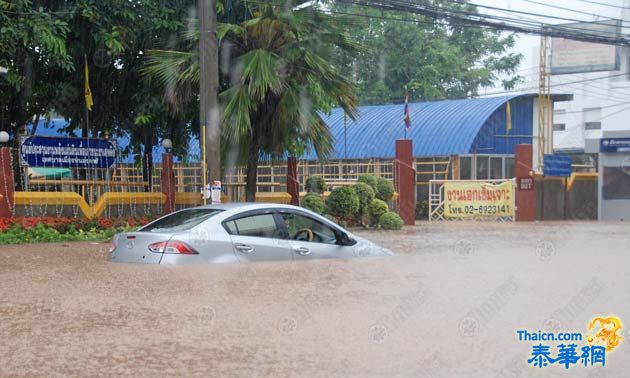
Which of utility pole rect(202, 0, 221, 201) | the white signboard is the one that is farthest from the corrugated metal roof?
the white signboard

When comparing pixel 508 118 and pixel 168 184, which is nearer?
pixel 168 184

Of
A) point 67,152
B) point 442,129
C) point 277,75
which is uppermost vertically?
point 277,75

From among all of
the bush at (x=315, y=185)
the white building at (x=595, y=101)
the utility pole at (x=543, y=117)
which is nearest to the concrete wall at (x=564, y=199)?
the utility pole at (x=543, y=117)

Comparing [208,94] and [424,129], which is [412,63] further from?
[208,94]

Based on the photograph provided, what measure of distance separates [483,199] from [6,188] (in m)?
17.2

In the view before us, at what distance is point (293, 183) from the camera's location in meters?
24.3

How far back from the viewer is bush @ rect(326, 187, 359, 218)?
78.8 ft

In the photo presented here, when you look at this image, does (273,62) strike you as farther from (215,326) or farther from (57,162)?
(215,326)

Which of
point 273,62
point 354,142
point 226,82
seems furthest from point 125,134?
point 354,142

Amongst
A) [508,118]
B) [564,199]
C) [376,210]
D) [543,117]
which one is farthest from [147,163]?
[543,117]

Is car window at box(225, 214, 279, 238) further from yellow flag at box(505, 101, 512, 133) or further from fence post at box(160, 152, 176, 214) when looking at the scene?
yellow flag at box(505, 101, 512, 133)

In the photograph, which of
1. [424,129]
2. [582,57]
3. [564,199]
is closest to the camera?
[564,199]

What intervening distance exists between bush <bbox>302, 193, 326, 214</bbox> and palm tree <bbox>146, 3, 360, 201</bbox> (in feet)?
9.52

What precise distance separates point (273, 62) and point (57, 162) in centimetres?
564
